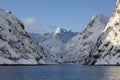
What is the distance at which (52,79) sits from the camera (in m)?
153

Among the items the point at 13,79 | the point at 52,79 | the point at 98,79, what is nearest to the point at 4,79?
the point at 13,79

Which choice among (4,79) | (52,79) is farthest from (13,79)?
(52,79)

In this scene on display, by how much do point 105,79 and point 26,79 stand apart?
93.3ft

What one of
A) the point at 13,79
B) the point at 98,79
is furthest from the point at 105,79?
the point at 13,79

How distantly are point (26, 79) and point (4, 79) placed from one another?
876 centimetres

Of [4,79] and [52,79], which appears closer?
[4,79]

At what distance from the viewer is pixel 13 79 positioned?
142375 millimetres

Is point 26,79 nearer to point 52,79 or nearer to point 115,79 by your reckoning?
point 52,79

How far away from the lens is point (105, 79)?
14888 cm

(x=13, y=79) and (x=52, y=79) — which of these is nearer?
(x=13, y=79)

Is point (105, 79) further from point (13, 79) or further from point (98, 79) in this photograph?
point (13, 79)

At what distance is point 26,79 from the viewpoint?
146m

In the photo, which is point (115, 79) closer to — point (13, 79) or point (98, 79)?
point (98, 79)

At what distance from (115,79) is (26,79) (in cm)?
3172
